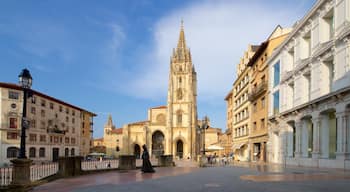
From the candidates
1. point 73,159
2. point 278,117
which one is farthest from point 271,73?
point 73,159

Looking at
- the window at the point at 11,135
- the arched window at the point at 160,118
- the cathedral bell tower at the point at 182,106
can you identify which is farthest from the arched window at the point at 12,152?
the arched window at the point at 160,118

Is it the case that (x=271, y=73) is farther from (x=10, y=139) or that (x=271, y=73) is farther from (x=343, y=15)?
(x=10, y=139)

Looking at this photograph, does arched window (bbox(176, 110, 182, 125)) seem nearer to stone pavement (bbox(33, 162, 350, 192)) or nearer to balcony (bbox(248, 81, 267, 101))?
balcony (bbox(248, 81, 267, 101))

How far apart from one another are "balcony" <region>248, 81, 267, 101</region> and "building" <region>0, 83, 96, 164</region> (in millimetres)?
30912

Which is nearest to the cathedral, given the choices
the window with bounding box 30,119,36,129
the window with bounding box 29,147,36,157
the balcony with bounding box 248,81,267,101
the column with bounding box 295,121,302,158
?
the window with bounding box 29,147,36,157

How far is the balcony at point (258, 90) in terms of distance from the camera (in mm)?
36956

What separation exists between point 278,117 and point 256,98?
965cm

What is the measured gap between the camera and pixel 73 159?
61.9 ft

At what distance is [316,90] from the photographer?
77.4 feet

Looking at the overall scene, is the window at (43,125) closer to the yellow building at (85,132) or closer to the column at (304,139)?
the yellow building at (85,132)

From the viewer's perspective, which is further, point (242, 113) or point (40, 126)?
point (40, 126)

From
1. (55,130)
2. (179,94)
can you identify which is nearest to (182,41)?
(179,94)

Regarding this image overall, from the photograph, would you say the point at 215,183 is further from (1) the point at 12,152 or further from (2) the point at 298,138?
(1) the point at 12,152

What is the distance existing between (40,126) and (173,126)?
45646 millimetres
